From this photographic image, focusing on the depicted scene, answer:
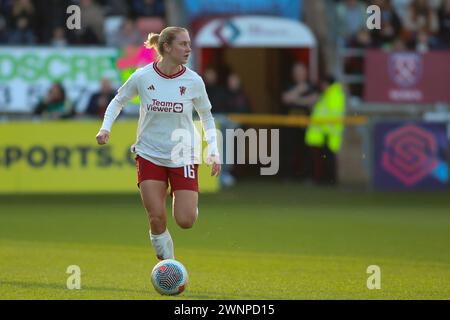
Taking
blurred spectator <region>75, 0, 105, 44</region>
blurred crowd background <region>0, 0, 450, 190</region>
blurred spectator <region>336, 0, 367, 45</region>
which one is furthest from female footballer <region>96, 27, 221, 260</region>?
blurred spectator <region>336, 0, 367, 45</region>

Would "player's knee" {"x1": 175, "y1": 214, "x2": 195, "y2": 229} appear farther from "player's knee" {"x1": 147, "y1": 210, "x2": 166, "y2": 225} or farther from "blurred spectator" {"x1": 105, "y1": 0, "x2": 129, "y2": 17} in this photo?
"blurred spectator" {"x1": 105, "y1": 0, "x2": 129, "y2": 17}

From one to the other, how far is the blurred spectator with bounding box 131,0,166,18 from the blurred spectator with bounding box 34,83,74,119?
3.23 meters

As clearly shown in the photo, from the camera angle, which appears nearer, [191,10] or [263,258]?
[263,258]

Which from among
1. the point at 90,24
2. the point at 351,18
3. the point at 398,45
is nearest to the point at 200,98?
the point at 90,24

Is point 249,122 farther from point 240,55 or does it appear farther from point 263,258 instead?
point 263,258

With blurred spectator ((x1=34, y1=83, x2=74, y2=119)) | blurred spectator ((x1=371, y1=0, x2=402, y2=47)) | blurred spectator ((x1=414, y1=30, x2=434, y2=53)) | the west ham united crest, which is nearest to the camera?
blurred spectator ((x1=34, y1=83, x2=74, y2=119))

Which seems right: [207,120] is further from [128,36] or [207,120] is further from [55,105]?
[128,36]

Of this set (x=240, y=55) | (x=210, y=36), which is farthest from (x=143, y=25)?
(x=240, y=55)

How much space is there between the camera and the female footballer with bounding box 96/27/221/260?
1052cm

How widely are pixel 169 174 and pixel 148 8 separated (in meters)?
15.2

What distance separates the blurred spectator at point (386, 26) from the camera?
25438 millimetres

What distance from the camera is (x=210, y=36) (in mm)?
24781
